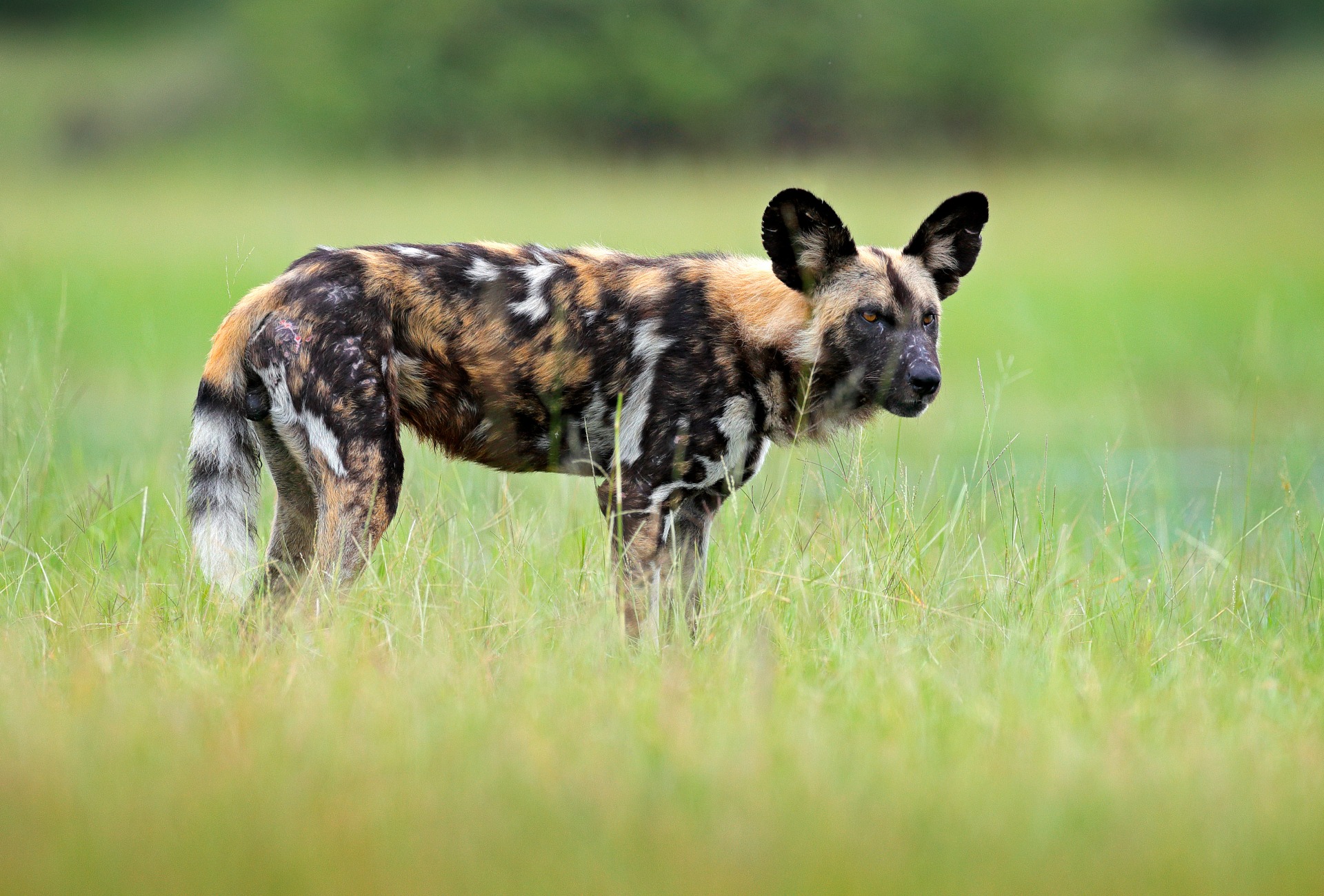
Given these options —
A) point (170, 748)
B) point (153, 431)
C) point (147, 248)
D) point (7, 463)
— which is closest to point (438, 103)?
point (147, 248)

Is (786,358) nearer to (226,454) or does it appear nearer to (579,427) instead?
(579,427)

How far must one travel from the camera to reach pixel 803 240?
13.5 ft

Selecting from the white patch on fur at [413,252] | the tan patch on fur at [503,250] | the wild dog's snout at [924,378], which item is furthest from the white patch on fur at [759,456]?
the white patch on fur at [413,252]

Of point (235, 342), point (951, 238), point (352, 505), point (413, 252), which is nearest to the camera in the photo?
point (352, 505)

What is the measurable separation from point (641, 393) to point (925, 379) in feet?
2.60

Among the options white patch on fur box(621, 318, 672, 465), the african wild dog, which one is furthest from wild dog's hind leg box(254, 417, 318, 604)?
white patch on fur box(621, 318, 672, 465)

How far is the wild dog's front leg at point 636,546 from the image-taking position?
3.82m

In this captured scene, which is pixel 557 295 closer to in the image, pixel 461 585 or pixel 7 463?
pixel 461 585

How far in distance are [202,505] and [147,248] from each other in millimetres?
12719

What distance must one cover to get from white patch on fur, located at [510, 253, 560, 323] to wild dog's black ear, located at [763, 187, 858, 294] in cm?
64

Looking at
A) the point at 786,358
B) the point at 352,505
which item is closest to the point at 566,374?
the point at 786,358

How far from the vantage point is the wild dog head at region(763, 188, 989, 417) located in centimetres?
402

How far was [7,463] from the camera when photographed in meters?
4.66

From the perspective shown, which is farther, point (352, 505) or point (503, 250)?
point (503, 250)
